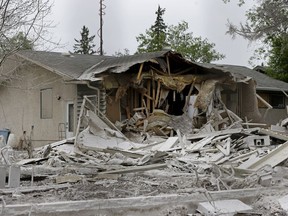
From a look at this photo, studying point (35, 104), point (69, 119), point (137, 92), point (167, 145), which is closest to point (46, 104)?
point (35, 104)

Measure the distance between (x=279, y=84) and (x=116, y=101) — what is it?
1255 centimetres

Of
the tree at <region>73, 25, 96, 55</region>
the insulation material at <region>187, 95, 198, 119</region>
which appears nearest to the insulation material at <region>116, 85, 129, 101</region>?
the insulation material at <region>187, 95, 198, 119</region>

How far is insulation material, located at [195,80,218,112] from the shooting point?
18703mm

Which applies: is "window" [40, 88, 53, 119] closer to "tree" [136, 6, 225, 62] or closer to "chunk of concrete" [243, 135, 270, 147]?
"chunk of concrete" [243, 135, 270, 147]

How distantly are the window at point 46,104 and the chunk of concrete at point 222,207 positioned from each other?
14.0 metres

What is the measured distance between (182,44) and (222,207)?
149 ft

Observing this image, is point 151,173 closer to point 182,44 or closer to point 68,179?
point 68,179

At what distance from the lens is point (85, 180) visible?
898 cm

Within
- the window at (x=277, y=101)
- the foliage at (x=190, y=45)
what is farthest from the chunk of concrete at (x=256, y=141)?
the foliage at (x=190, y=45)

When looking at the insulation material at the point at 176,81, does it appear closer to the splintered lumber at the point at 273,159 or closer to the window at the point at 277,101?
the splintered lumber at the point at 273,159

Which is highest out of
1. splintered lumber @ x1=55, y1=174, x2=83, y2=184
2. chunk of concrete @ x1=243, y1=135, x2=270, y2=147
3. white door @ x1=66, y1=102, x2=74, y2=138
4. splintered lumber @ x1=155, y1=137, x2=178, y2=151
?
white door @ x1=66, y1=102, x2=74, y2=138

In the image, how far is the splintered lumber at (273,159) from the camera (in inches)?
404

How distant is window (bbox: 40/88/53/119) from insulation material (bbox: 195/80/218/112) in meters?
6.57

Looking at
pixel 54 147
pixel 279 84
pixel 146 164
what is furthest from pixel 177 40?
pixel 146 164
